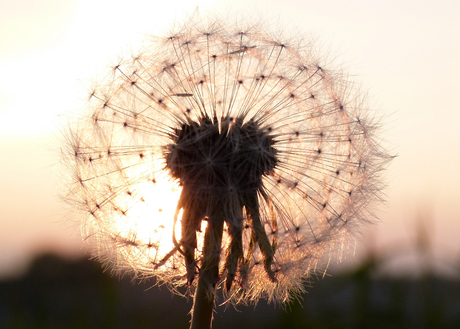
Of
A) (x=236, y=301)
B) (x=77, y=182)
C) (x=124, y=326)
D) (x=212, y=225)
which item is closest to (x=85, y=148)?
(x=77, y=182)

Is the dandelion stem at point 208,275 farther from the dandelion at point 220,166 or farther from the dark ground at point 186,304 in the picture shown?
the dark ground at point 186,304

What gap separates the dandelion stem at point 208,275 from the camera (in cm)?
352

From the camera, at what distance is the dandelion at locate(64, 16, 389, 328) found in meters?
3.54

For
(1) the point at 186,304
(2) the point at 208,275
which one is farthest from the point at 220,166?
(1) the point at 186,304

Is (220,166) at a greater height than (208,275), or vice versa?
(220,166)

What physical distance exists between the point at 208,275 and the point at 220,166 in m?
0.84

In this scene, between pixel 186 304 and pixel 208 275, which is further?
pixel 186 304

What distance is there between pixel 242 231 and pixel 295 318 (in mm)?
3767

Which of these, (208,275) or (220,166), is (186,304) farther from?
(220,166)

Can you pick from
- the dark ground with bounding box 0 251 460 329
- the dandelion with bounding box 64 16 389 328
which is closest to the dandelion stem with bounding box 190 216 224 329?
the dandelion with bounding box 64 16 389 328

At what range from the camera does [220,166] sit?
3.39m

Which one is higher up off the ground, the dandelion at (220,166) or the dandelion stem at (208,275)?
the dandelion at (220,166)

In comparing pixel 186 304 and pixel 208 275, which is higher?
pixel 186 304

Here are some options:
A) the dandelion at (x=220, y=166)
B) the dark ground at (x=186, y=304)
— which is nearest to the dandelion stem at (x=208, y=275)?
the dandelion at (x=220, y=166)
